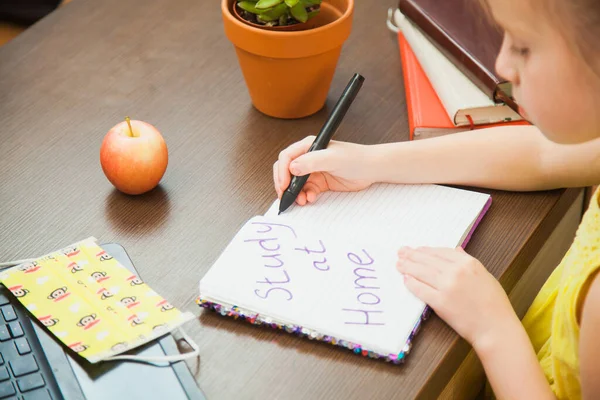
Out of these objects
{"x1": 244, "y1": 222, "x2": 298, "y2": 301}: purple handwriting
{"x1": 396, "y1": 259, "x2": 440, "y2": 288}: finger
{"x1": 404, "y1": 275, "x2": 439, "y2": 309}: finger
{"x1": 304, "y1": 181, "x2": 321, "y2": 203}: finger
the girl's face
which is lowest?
{"x1": 244, "y1": 222, "x2": 298, "y2": 301}: purple handwriting

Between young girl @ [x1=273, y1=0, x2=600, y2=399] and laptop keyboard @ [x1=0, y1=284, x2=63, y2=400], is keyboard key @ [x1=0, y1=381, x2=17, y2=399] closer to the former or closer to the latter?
laptop keyboard @ [x1=0, y1=284, x2=63, y2=400]

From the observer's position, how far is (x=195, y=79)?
1.02m

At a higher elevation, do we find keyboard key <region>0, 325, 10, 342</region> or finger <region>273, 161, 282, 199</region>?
finger <region>273, 161, 282, 199</region>

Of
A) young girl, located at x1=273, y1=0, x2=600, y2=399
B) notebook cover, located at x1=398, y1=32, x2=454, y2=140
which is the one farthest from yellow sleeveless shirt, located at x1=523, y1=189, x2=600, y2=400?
notebook cover, located at x1=398, y1=32, x2=454, y2=140

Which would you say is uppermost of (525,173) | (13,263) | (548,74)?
(548,74)

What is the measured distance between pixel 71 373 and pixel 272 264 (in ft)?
0.72

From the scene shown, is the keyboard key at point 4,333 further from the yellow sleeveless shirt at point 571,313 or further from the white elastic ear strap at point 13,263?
the yellow sleeveless shirt at point 571,313

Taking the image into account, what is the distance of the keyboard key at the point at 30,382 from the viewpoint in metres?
0.63

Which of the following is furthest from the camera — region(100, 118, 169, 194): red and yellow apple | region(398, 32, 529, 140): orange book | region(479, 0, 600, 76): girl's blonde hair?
region(398, 32, 529, 140): orange book

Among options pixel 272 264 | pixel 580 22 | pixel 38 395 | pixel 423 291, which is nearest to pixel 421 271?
pixel 423 291

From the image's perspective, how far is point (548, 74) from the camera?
0.64 m

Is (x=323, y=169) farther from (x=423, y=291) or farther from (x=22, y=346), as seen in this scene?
(x=22, y=346)

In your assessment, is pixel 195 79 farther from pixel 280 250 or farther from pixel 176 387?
pixel 176 387

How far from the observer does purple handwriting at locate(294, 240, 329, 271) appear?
736mm
